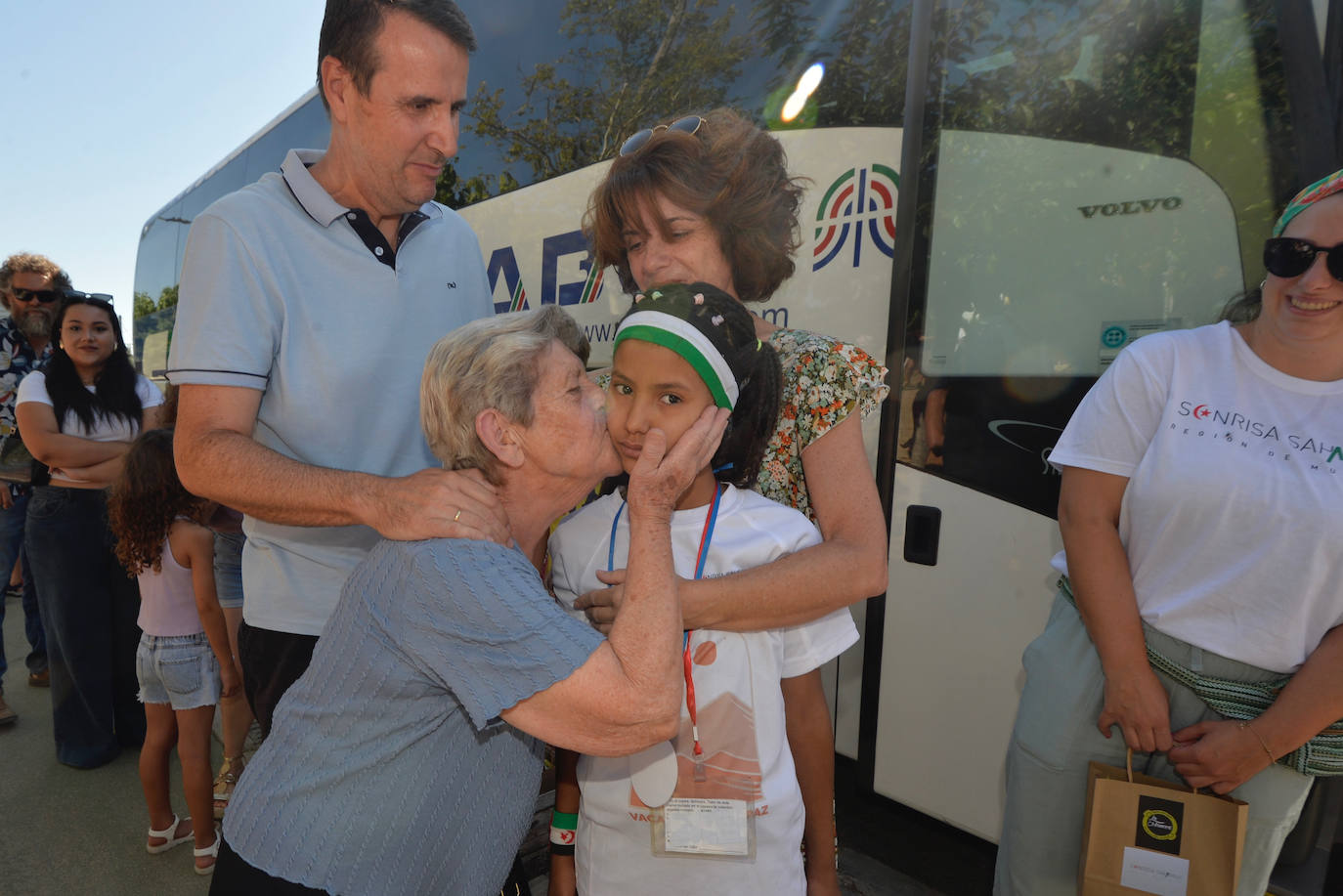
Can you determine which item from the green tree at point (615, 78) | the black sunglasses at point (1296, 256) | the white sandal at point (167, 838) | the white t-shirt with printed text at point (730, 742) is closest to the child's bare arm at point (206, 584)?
the white sandal at point (167, 838)

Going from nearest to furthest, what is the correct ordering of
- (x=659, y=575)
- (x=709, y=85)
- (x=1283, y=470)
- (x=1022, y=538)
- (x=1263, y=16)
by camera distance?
(x=659, y=575)
(x=1283, y=470)
(x=1263, y=16)
(x=1022, y=538)
(x=709, y=85)

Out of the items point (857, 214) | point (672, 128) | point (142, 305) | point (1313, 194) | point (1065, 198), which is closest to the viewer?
point (1313, 194)

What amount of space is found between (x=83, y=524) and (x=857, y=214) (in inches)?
161

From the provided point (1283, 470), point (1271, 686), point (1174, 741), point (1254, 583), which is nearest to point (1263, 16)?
point (1283, 470)

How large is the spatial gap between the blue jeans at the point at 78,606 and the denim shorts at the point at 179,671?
43.5 inches

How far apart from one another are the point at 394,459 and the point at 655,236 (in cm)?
80

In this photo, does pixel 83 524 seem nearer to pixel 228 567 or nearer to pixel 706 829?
pixel 228 567

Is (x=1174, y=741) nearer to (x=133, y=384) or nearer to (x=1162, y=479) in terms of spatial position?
(x=1162, y=479)

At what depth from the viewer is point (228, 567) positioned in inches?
143

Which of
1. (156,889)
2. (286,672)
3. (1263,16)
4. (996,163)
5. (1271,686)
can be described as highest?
(1263,16)

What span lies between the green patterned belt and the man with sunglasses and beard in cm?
548

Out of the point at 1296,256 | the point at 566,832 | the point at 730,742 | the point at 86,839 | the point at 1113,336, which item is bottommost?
the point at 86,839

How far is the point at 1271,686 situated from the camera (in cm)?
165

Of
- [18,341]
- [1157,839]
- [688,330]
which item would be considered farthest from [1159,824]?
[18,341]
